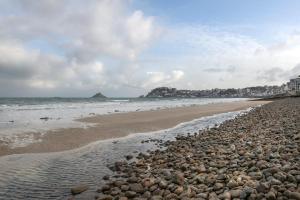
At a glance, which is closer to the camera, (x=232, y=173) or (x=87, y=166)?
(x=232, y=173)

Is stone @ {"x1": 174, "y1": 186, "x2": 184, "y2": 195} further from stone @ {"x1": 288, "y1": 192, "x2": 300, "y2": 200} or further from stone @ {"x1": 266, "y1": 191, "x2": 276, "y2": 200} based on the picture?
stone @ {"x1": 288, "y1": 192, "x2": 300, "y2": 200}

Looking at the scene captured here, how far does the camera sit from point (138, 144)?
14070 millimetres

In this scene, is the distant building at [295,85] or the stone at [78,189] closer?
the stone at [78,189]

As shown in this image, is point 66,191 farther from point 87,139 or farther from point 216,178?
point 87,139

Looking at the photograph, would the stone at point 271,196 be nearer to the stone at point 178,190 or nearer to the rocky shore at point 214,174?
the rocky shore at point 214,174

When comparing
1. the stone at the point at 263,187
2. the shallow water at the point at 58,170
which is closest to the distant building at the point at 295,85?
the shallow water at the point at 58,170

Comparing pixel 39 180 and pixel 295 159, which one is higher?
pixel 295 159

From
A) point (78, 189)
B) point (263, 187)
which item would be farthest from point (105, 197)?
point (263, 187)

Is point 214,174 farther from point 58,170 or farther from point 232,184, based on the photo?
point 58,170

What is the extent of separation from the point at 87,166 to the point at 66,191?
2.40 metres

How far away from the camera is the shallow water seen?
24.5ft

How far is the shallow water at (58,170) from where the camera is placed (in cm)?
747

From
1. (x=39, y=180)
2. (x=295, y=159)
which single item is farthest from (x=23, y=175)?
(x=295, y=159)

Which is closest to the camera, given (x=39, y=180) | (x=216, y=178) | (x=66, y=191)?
(x=216, y=178)
